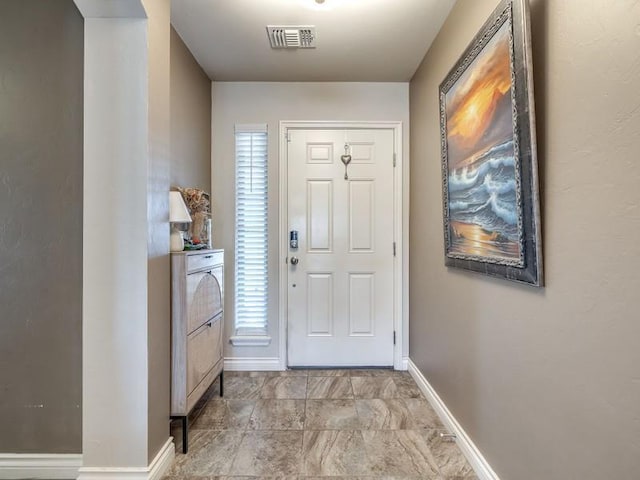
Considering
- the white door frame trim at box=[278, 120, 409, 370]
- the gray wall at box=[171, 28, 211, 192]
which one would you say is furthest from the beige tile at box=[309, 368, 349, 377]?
the gray wall at box=[171, 28, 211, 192]

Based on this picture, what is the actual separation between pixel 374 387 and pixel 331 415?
20.4 inches

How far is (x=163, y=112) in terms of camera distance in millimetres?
1626

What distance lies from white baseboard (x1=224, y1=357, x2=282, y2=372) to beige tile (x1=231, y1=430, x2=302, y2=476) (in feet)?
2.88

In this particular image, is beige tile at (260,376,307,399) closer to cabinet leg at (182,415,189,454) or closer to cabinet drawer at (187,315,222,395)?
cabinet drawer at (187,315,222,395)

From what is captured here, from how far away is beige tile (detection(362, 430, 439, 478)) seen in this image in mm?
1612

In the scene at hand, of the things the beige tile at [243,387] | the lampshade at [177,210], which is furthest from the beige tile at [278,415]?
the lampshade at [177,210]

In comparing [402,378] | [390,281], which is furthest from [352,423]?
[390,281]

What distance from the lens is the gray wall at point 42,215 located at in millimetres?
1572

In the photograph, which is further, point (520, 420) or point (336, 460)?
point (336, 460)

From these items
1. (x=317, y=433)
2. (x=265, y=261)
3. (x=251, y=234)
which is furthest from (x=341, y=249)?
(x=317, y=433)

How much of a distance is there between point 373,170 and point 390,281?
962mm

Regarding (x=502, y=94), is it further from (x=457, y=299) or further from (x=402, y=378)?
(x=402, y=378)

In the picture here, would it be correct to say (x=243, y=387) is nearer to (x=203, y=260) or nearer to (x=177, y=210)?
(x=203, y=260)

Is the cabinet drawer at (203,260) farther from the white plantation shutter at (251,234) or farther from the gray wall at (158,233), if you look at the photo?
the white plantation shutter at (251,234)
